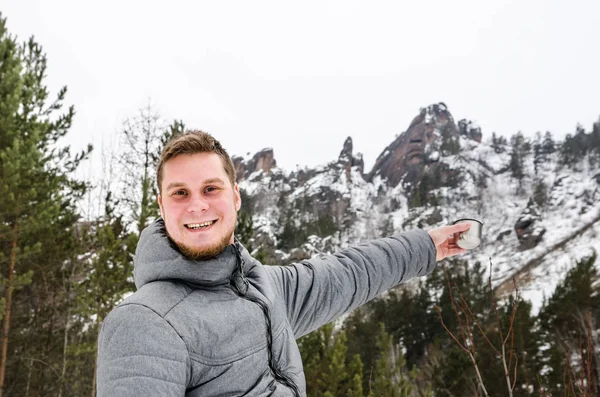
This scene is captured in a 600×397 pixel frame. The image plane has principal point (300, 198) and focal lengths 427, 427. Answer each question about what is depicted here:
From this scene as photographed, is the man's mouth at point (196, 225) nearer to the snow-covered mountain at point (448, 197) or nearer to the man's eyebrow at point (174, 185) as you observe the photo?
the man's eyebrow at point (174, 185)

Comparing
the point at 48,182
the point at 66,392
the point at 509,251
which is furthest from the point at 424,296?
the point at 509,251

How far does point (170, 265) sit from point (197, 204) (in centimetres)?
22

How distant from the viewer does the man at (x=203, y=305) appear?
0.92 m

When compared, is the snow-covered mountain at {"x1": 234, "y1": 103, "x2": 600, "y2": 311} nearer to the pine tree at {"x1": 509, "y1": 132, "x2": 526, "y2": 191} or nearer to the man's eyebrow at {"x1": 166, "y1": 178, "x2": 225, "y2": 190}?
the pine tree at {"x1": 509, "y1": 132, "x2": 526, "y2": 191}

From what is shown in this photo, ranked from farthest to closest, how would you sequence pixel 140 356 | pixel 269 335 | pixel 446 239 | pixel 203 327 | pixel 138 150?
pixel 138 150, pixel 446 239, pixel 269 335, pixel 203 327, pixel 140 356

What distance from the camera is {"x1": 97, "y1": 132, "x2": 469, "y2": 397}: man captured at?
92cm

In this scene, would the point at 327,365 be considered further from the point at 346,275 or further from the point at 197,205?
the point at 197,205

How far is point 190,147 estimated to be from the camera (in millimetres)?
1280

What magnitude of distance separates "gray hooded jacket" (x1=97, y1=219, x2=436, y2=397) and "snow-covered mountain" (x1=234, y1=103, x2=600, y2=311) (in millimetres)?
38614

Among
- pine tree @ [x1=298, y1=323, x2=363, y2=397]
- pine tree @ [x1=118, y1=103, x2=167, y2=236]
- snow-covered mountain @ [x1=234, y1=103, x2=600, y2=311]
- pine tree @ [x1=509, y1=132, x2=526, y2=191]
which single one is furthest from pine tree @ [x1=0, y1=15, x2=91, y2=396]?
pine tree @ [x1=509, y1=132, x2=526, y2=191]

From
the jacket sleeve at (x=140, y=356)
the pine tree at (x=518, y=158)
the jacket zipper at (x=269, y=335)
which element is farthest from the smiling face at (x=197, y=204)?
the pine tree at (x=518, y=158)

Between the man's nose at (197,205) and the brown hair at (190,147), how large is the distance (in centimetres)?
14

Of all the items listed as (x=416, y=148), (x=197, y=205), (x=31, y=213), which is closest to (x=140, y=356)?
(x=197, y=205)

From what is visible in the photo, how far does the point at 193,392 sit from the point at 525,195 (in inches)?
2984
